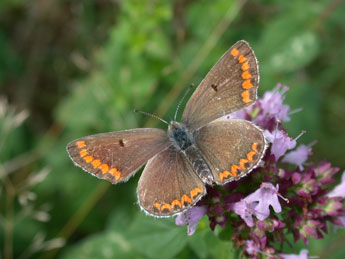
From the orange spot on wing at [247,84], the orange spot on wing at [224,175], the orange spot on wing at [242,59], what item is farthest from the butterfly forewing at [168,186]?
the orange spot on wing at [242,59]

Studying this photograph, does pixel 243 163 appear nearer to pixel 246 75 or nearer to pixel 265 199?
pixel 265 199

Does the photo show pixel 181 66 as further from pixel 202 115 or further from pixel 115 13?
pixel 202 115

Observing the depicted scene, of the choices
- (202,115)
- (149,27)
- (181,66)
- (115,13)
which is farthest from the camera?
(115,13)

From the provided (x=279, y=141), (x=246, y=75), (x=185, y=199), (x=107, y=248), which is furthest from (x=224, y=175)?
(x=107, y=248)

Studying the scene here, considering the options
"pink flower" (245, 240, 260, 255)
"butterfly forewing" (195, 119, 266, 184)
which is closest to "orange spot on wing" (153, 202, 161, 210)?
"butterfly forewing" (195, 119, 266, 184)

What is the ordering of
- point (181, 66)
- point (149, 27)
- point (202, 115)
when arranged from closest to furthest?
point (202, 115) < point (149, 27) < point (181, 66)

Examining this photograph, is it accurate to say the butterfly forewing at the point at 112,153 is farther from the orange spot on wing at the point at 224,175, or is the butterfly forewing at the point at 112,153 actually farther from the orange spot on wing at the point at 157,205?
the orange spot on wing at the point at 224,175

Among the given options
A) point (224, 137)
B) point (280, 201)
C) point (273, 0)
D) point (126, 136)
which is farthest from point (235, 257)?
point (273, 0)
